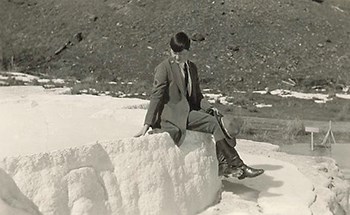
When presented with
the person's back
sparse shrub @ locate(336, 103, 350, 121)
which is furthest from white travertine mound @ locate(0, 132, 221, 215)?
sparse shrub @ locate(336, 103, 350, 121)

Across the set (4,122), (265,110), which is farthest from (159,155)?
(265,110)

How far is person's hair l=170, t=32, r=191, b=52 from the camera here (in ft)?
20.0

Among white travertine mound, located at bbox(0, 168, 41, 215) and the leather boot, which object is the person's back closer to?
the leather boot

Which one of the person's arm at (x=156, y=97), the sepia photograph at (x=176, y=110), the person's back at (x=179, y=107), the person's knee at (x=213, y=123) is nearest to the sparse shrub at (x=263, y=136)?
the sepia photograph at (x=176, y=110)

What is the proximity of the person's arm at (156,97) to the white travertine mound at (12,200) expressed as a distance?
1.53 meters

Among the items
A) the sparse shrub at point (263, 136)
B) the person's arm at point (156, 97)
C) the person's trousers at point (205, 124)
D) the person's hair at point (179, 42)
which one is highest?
the person's hair at point (179, 42)

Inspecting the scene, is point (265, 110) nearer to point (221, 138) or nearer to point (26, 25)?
point (221, 138)

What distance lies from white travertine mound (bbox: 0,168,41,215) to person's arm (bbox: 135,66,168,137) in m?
1.53

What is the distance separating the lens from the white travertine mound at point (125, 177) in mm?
5035

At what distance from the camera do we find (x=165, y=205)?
5.86m

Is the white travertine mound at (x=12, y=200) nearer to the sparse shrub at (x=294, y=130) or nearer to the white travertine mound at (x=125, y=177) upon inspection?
the white travertine mound at (x=125, y=177)

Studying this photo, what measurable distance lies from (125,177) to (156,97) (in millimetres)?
854

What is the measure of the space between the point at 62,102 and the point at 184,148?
10.6 ft

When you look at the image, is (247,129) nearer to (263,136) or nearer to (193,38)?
(263,136)
